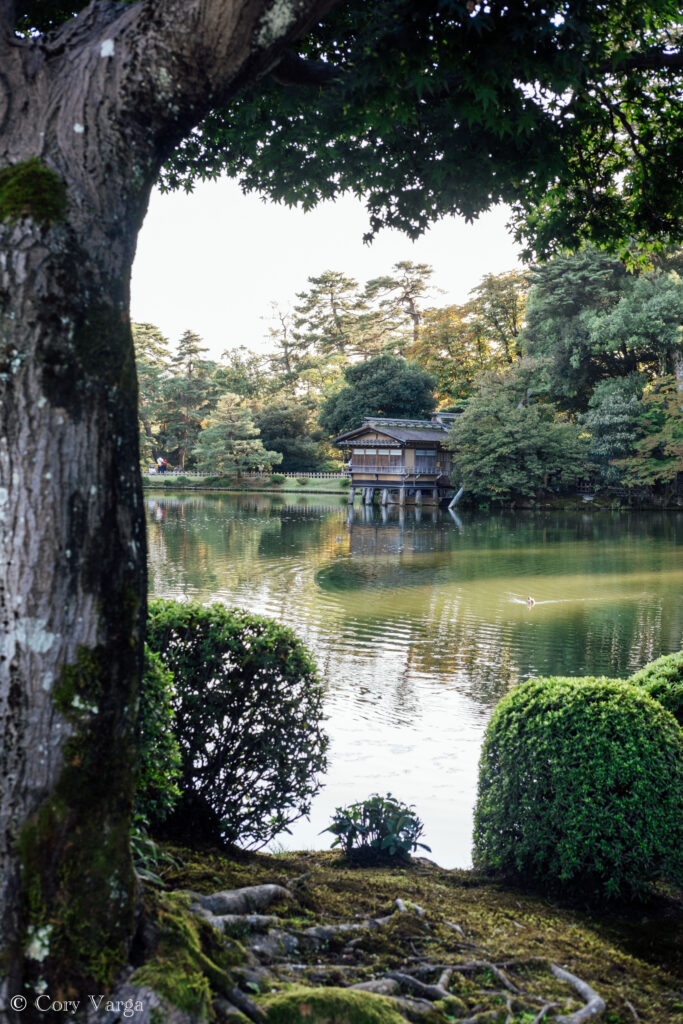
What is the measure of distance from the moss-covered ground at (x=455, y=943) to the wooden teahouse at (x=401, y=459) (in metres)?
34.3

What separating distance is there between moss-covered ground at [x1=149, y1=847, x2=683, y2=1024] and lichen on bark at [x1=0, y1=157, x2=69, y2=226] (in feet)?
A: 7.49

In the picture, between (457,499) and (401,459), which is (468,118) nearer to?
(457,499)

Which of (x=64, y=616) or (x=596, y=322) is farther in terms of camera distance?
(x=596, y=322)

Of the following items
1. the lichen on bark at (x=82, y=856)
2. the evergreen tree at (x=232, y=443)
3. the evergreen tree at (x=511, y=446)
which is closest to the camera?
the lichen on bark at (x=82, y=856)

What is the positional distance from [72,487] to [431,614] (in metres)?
10.7

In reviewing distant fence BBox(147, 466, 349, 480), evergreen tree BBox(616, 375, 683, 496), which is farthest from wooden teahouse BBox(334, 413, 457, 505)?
evergreen tree BBox(616, 375, 683, 496)

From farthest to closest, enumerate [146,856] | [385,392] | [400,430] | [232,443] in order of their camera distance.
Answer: [232,443]
[385,392]
[400,430]
[146,856]

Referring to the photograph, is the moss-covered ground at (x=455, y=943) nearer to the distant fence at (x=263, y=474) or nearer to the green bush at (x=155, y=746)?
the green bush at (x=155, y=746)

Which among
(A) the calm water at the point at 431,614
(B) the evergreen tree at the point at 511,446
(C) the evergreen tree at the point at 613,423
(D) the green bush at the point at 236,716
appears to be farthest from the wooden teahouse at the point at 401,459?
A: (D) the green bush at the point at 236,716

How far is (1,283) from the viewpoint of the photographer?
2.04 m

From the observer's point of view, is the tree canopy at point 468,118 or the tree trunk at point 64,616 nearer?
the tree trunk at point 64,616

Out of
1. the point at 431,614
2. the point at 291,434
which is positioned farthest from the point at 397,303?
the point at 431,614

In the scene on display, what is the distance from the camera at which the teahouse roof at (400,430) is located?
37.8 m

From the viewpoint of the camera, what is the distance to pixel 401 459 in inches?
1510
